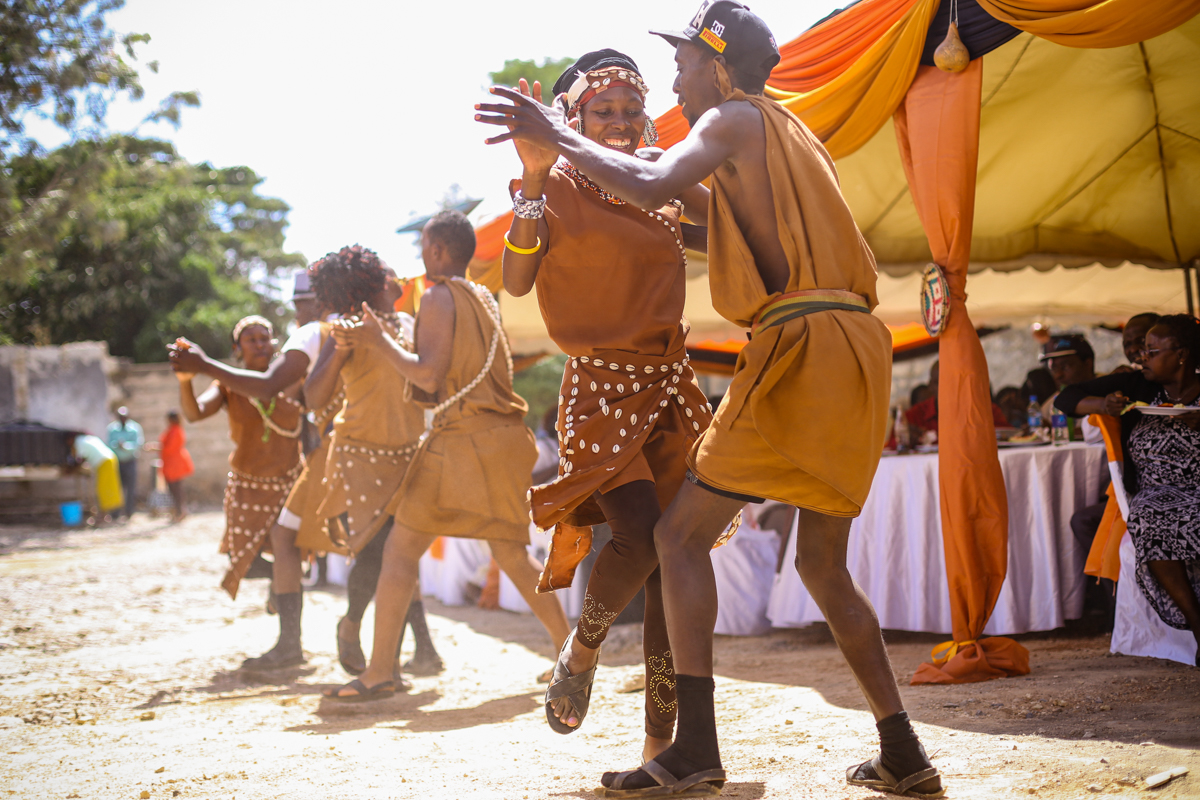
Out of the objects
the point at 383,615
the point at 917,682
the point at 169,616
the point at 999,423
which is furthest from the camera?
the point at 169,616

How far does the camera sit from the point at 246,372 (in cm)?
468

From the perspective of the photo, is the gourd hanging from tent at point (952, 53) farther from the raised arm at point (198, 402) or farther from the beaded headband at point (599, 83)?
the raised arm at point (198, 402)

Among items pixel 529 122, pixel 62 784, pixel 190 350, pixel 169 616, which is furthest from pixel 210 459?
pixel 529 122

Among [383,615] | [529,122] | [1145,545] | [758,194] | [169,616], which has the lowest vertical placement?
[169,616]

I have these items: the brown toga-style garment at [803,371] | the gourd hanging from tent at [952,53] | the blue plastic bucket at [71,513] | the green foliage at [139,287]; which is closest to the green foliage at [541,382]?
the blue plastic bucket at [71,513]

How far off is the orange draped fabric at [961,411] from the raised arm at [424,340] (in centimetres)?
212

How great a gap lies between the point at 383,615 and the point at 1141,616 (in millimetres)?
Result: 3213

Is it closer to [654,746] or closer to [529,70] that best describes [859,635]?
[654,746]

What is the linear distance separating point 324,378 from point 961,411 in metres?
2.90

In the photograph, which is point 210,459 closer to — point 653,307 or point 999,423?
point 999,423

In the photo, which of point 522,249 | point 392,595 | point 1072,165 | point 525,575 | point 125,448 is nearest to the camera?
point 522,249

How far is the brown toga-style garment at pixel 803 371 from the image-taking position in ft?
6.92

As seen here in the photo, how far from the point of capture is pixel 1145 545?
11.9 ft

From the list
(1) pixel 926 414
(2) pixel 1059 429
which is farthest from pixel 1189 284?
(2) pixel 1059 429
